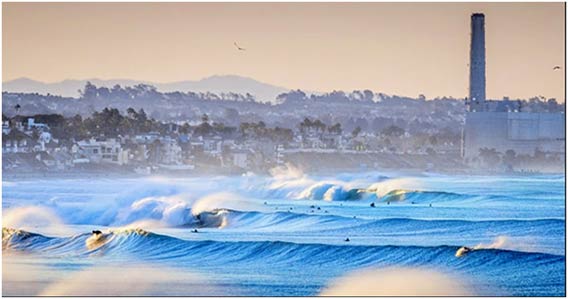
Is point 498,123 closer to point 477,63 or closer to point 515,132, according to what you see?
point 515,132

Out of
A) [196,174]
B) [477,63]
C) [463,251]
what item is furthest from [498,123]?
[196,174]

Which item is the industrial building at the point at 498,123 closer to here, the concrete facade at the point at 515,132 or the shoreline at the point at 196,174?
the concrete facade at the point at 515,132

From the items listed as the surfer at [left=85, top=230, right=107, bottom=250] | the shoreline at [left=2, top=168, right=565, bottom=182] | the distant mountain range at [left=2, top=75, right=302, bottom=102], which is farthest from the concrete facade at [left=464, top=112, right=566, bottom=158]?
the surfer at [left=85, top=230, right=107, bottom=250]

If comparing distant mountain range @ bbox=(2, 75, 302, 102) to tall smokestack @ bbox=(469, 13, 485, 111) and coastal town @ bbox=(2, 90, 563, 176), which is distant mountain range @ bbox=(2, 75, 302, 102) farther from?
tall smokestack @ bbox=(469, 13, 485, 111)

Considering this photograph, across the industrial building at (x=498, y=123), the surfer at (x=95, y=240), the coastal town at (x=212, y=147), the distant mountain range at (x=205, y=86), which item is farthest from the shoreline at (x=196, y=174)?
the distant mountain range at (x=205, y=86)

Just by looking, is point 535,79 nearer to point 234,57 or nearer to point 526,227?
point 526,227

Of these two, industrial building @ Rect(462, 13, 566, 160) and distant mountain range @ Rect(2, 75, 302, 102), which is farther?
industrial building @ Rect(462, 13, 566, 160)

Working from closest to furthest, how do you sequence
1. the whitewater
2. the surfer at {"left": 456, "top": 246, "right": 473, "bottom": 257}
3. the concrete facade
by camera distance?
the whitewater < the surfer at {"left": 456, "top": 246, "right": 473, "bottom": 257} < the concrete facade

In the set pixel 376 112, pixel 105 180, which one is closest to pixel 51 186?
pixel 105 180
